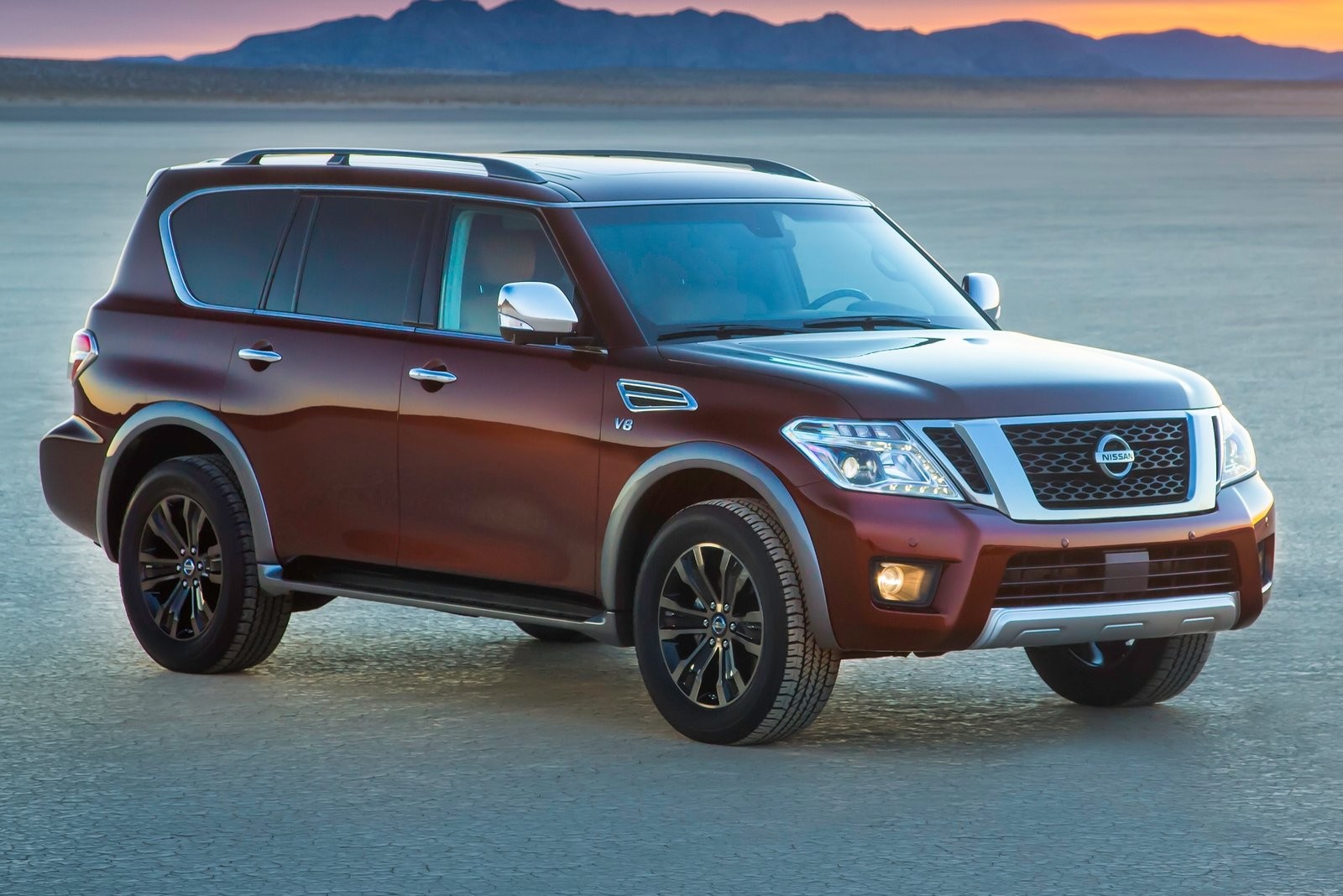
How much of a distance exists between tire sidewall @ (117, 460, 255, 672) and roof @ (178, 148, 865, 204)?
1174 mm

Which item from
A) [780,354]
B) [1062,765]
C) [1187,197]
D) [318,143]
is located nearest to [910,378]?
[780,354]

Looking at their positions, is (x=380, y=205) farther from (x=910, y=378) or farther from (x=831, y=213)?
(x=910, y=378)

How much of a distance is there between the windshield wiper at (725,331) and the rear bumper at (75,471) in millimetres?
2409

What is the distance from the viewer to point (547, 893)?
5.86 meters

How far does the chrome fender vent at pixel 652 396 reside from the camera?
7480 millimetres

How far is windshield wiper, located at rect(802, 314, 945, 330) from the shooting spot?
816 centimetres

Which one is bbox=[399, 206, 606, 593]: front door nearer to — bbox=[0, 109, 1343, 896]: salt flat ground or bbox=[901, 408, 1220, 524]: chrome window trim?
bbox=[0, 109, 1343, 896]: salt flat ground

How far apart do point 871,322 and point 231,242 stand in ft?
7.94

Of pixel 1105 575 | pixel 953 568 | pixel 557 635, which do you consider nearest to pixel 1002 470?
pixel 953 568

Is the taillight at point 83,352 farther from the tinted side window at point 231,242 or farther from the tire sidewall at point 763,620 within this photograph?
the tire sidewall at point 763,620

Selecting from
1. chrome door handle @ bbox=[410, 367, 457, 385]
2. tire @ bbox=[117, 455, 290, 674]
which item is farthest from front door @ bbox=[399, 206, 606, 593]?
tire @ bbox=[117, 455, 290, 674]

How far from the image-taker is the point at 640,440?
7.54 meters

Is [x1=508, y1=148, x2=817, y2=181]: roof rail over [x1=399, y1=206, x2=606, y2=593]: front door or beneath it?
over

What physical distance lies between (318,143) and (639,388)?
58.7m
